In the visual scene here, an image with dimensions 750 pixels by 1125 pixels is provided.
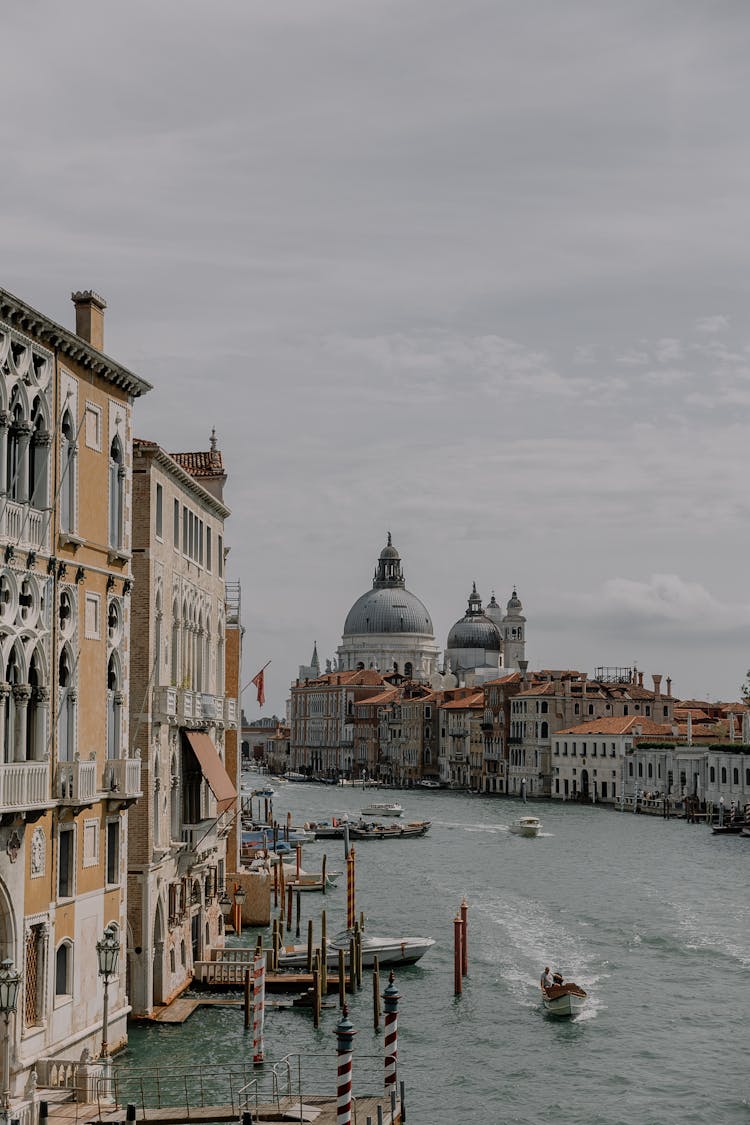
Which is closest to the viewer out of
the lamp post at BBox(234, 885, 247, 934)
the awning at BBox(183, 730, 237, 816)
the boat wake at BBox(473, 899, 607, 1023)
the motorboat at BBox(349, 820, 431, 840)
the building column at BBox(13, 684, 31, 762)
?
the building column at BBox(13, 684, 31, 762)

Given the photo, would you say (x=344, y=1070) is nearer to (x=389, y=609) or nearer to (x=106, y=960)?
(x=106, y=960)

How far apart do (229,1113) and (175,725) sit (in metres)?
8.02

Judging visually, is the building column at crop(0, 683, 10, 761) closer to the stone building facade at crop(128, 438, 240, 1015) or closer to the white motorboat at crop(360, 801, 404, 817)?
the stone building facade at crop(128, 438, 240, 1015)

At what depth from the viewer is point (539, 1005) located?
26906mm

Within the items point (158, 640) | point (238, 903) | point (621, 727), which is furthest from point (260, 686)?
point (621, 727)

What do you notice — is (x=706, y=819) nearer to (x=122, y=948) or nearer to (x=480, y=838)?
(x=480, y=838)

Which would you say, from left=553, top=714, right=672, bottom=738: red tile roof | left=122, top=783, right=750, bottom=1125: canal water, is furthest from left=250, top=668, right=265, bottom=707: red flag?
left=553, top=714, right=672, bottom=738: red tile roof

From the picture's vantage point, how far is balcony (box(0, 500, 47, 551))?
53.5 ft

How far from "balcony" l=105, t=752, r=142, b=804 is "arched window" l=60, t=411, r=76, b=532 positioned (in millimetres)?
3095

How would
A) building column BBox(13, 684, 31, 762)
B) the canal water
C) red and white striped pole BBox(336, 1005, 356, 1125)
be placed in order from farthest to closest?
the canal water → building column BBox(13, 684, 31, 762) → red and white striped pole BBox(336, 1005, 356, 1125)

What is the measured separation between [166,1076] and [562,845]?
141 feet

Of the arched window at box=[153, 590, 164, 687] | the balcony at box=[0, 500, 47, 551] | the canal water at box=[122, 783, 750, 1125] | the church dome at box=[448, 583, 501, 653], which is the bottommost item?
the canal water at box=[122, 783, 750, 1125]

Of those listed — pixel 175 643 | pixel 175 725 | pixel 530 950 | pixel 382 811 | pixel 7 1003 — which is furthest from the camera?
pixel 382 811

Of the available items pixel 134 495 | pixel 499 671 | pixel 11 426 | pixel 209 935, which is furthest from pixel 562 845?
pixel 499 671
